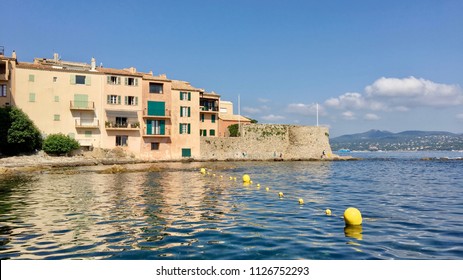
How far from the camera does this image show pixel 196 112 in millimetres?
65750

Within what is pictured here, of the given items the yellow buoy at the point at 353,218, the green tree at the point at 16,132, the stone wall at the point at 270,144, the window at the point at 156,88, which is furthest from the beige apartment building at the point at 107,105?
the yellow buoy at the point at 353,218

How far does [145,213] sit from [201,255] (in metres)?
6.94

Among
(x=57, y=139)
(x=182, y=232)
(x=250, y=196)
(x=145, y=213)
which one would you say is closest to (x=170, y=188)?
(x=250, y=196)

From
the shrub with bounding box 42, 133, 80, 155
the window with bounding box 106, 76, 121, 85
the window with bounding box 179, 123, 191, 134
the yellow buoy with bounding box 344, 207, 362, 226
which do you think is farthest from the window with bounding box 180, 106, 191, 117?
the yellow buoy with bounding box 344, 207, 362, 226

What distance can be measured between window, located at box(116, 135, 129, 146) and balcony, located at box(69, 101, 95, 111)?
6046mm

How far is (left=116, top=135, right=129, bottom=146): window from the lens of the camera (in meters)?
58.2

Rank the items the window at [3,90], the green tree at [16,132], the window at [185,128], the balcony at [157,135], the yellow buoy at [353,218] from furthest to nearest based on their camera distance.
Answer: the window at [185,128] → the balcony at [157,135] → the window at [3,90] → the green tree at [16,132] → the yellow buoy at [353,218]

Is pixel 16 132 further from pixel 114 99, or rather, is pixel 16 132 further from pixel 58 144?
pixel 114 99

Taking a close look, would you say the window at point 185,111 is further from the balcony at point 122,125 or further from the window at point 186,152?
the balcony at point 122,125

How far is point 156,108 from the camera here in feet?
201

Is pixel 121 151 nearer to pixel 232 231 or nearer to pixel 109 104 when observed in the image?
pixel 109 104

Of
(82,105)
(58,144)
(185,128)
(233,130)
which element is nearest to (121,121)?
(82,105)

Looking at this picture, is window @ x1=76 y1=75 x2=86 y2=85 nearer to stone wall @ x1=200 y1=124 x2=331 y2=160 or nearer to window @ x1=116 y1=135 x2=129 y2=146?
window @ x1=116 y1=135 x2=129 y2=146

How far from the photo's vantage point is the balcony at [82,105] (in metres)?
54.3
